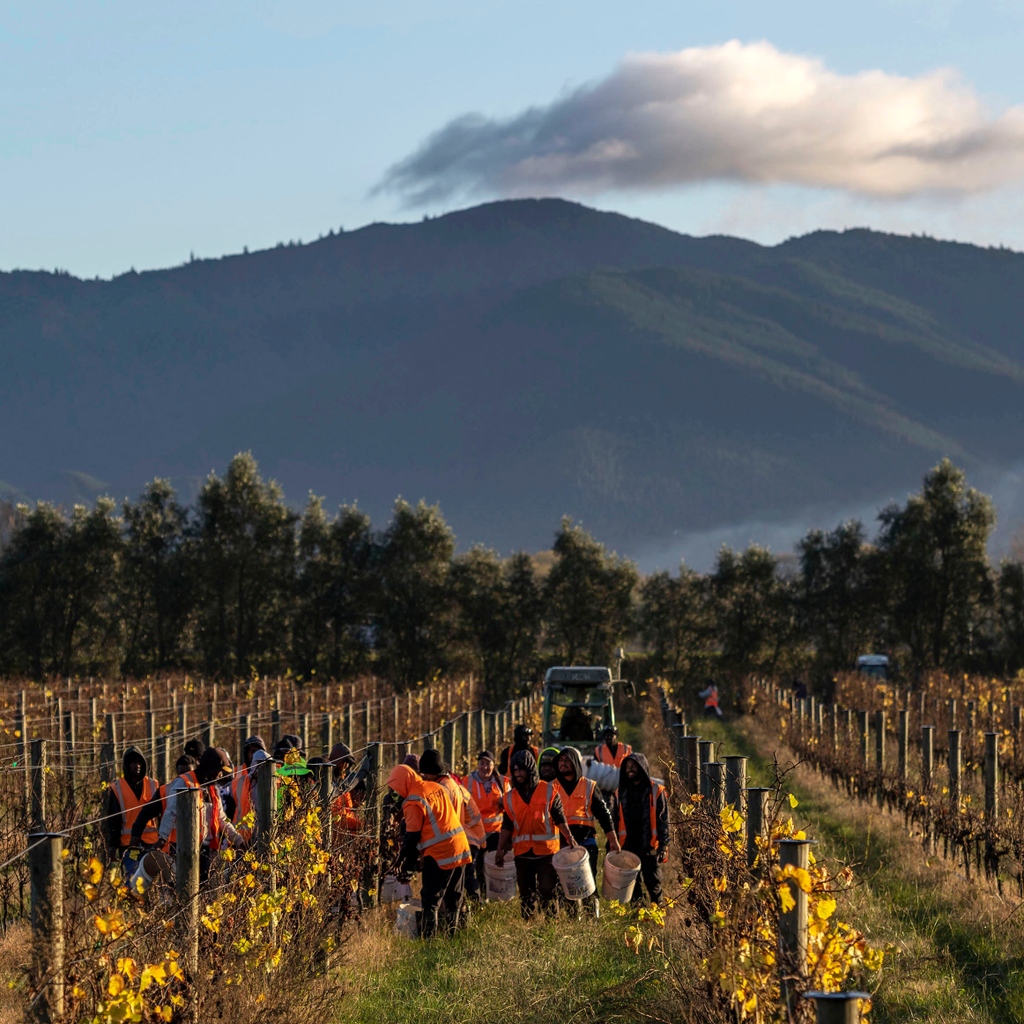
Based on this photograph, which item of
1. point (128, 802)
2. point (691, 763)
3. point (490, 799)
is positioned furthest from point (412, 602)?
point (128, 802)

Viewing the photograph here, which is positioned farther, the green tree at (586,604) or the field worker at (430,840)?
Result: the green tree at (586,604)

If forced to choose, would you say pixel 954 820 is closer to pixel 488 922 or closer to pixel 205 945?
pixel 488 922

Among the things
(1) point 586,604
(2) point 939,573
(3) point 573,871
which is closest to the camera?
(3) point 573,871

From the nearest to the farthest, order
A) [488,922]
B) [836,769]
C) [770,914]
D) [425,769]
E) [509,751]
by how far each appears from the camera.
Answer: [770,914] → [425,769] → [488,922] → [509,751] → [836,769]

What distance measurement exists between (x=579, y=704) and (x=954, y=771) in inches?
337

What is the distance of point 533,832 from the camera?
12.2 metres

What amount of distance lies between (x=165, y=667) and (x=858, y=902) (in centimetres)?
5280

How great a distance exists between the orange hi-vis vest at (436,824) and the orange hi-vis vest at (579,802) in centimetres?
127

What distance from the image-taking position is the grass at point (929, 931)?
372 inches

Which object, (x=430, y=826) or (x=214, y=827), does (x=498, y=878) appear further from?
(x=214, y=827)

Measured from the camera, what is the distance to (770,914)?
677 cm

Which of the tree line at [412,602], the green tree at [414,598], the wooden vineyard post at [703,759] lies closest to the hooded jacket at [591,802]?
the wooden vineyard post at [703,759]

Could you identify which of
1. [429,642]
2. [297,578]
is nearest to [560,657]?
[429,642]

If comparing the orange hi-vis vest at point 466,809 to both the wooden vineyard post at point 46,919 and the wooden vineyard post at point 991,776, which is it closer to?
the wooden vineyard post at point 46,919
